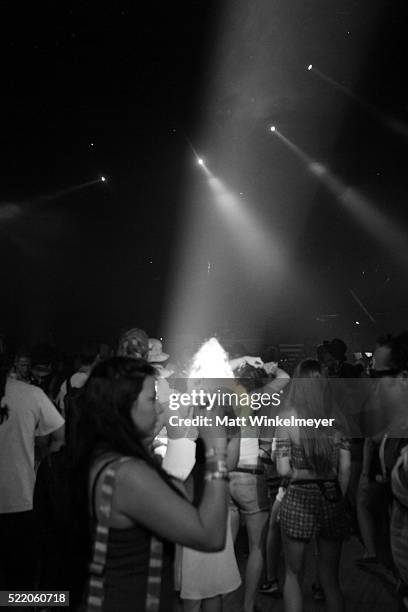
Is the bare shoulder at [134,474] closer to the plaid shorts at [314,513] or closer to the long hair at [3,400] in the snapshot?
the long hair at [3,400]

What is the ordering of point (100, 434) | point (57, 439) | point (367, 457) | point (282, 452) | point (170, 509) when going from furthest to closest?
point (367, 457) < point (282, 452) < point (57, 439) < point (100, 434) < point (170, 509)

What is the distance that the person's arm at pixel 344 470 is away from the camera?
3908mm

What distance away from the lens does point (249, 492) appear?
4.46 meters

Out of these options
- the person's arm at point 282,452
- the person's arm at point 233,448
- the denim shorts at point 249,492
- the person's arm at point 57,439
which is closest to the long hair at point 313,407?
the person's arm at point 282,452

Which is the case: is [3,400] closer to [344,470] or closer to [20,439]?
[20,439]

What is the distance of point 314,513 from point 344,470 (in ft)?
1.24

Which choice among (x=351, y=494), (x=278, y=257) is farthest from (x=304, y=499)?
(x=278, y=257)

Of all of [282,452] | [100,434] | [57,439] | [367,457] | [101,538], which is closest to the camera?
[101,538]

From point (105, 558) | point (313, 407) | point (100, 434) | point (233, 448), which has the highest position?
point (313, 407)

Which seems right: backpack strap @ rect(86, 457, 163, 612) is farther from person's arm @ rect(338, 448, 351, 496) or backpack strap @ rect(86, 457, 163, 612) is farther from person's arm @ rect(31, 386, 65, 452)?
person's arm @ rect(338, 448, 351, 496)

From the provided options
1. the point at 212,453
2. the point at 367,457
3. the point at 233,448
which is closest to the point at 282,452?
the point at 233,448

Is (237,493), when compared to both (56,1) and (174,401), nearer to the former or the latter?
(174,401)

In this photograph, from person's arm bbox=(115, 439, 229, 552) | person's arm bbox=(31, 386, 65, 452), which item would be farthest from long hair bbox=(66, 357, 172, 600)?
person's arm bbox=(31, 386, 65, 452)

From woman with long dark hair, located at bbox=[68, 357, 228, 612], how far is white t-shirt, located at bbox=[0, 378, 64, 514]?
177 centimetres
